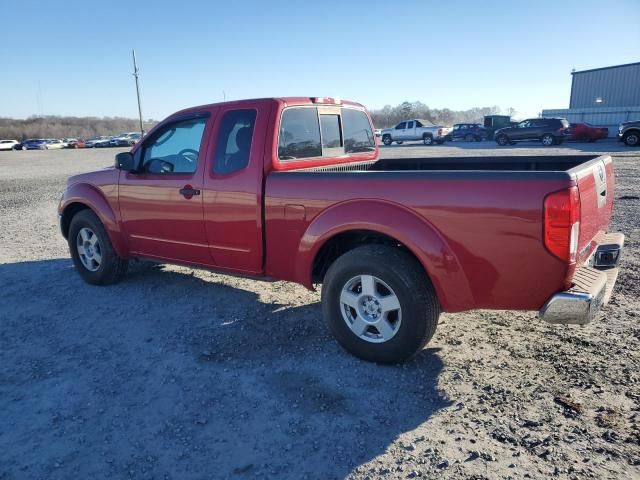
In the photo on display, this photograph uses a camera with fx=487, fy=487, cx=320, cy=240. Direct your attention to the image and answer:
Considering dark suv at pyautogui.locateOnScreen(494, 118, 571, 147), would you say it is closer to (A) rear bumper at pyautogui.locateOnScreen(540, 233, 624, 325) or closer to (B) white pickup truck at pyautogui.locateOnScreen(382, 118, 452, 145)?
(B) white pickup truck at pyautogui.locateOnScreen(382, 118, 452, 145)

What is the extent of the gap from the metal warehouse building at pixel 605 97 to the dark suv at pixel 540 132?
1036cm

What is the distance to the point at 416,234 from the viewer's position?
325 cm

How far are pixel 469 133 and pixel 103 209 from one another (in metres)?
35.8

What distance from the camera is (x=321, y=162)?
4723 mm

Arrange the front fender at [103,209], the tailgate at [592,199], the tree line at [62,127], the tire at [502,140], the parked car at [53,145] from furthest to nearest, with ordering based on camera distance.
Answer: the tree line at [62,127] → the parked car at [53,145] → the tire at [502,140] → the front fender at [103,209] → the tailgate at [592,199]

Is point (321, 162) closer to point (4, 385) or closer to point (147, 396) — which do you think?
point (147, 396)

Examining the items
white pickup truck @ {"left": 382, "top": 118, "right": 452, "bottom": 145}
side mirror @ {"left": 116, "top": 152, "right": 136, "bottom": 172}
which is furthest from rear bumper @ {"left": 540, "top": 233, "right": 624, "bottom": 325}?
white pickup truck @ {"left": 382, "top": 118, "right": 452, "bottom": 145}

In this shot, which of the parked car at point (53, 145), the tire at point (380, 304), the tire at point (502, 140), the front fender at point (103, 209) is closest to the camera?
the tire at point (380, 304)

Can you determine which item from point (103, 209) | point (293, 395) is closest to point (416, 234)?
point (293, 395)

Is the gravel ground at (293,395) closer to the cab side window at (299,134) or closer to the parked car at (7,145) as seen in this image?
the cab side window at (299,134)

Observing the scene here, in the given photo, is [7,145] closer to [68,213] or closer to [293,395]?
[68,213]

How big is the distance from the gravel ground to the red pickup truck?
1.58 feet

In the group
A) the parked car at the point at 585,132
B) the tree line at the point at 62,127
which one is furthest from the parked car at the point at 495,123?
the tree line at the point at 62,127

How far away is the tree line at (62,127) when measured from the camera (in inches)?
3322
